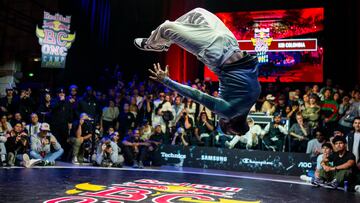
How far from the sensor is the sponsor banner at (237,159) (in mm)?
8609

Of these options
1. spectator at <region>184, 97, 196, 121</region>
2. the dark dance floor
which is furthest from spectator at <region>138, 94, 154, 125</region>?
the dark dance floor

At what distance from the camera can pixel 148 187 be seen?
6.25 m

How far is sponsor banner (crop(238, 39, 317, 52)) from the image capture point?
12.0 m

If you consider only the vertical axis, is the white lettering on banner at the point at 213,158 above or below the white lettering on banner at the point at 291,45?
below

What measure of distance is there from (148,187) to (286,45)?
769 centimetres

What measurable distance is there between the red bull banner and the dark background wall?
83 centimetres

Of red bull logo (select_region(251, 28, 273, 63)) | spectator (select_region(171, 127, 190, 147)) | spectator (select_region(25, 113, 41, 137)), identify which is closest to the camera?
spectator (select_region(25, 113, 41, 137))

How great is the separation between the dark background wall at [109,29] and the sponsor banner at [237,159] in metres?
4.14

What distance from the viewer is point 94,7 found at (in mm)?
12922

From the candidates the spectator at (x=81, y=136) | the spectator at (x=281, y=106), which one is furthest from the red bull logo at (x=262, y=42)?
the spectator at (x=81, y=136)

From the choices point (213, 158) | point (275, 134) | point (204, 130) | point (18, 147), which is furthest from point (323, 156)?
point (18, 147)

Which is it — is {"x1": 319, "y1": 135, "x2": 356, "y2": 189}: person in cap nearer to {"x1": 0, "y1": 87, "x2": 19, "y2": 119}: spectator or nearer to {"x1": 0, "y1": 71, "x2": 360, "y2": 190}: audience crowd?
{"x1": 0, "y1": 71, "x2": 360, "y2": 190}: audience crowd

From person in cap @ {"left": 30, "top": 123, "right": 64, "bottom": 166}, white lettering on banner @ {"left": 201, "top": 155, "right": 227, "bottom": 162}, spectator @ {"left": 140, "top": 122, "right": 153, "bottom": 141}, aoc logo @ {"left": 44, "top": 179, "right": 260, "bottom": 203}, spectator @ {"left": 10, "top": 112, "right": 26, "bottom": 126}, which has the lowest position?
aoc logo @ {"left": 44, "top": 179, "right": 260, "bottom": 203}

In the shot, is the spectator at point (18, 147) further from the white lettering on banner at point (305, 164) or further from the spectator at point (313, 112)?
the spectator at point (313, 112)
